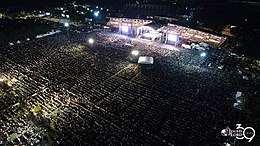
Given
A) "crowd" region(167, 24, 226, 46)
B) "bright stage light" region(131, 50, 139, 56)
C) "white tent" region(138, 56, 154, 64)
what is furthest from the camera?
Result: "crowd" region(167, 24, 226, 46)

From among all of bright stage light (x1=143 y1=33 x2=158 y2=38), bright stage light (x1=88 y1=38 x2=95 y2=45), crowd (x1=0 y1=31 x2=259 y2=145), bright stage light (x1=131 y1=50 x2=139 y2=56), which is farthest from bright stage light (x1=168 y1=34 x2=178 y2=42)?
bright stage light (x1=88 y1=38 x2=95 y2=45)

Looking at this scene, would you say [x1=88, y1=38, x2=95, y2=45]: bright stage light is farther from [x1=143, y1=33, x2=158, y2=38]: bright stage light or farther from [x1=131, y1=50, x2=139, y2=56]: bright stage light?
[x1=143, y1=33, x2=158, y2=38]: bright stage light

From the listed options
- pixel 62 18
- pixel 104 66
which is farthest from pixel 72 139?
pixel 62 18

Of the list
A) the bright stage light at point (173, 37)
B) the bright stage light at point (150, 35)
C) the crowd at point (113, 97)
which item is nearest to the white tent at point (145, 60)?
the crowd at point (113, 97)

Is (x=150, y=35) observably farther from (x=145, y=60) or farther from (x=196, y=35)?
(x=145, y=60)

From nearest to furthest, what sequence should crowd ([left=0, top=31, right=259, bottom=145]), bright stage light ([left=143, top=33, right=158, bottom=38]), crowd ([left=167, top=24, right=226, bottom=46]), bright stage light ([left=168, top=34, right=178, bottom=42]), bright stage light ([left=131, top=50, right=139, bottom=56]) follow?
crowd ([left=0, top=31, right=259, bottom=145]), bright stage light ([left=131, top=50, right=139, bottom=56]), crowd ([left=167, top=24, right=226, bottom=46]), bright stage light ([left=168, top=34, right=178, bottom=42]), bright stage light ([left=143, top=33, right=158, bottom=38])

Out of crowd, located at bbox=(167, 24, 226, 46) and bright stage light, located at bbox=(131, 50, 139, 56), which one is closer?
bright stage light, located at bbox=(131, 50, 139, 56)

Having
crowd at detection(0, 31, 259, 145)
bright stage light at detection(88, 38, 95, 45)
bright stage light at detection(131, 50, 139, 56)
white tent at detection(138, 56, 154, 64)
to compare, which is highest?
bright stage light at detection(88, 38, 95, 45)

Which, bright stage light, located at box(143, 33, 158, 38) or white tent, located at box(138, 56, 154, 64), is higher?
bright stage light, located at box(143, 33, 158, 38)

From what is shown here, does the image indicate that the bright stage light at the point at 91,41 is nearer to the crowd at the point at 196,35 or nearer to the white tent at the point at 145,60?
the white tent at the point at 145,60
